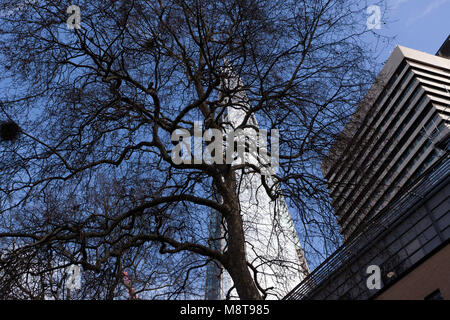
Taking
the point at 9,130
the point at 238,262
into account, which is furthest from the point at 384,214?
the point at 9,130

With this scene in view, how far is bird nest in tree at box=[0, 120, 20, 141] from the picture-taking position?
19.9 feet

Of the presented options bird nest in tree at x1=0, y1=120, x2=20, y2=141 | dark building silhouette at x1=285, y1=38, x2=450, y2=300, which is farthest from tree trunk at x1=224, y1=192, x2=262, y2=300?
bird nest in tree at x1=0, y1=120, x2=20, y2=141

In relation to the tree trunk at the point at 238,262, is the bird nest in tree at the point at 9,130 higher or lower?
higher

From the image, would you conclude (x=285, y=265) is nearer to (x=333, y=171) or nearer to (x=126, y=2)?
(x=333, y=171)

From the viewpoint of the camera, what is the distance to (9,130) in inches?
240

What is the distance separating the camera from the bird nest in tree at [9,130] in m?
6.07

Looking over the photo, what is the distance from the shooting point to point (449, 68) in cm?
7812

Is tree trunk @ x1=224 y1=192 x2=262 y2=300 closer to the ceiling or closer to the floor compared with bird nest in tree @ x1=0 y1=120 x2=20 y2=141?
closer to the floor

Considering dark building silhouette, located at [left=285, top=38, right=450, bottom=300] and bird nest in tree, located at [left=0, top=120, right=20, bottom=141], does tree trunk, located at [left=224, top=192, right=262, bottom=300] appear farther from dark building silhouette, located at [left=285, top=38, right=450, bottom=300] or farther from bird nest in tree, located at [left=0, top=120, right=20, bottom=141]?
bird nest in tree, located at [left=0, top=120, right=20, bottom=141]

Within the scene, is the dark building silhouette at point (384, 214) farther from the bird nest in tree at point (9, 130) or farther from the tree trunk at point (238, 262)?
the bird nest in tree at point (9, 130)

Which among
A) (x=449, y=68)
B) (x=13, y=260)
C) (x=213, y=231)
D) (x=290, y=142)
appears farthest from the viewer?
(x=449, y=68)

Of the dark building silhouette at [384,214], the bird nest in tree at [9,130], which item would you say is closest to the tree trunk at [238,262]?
the dark building silhouette at [384,214]
